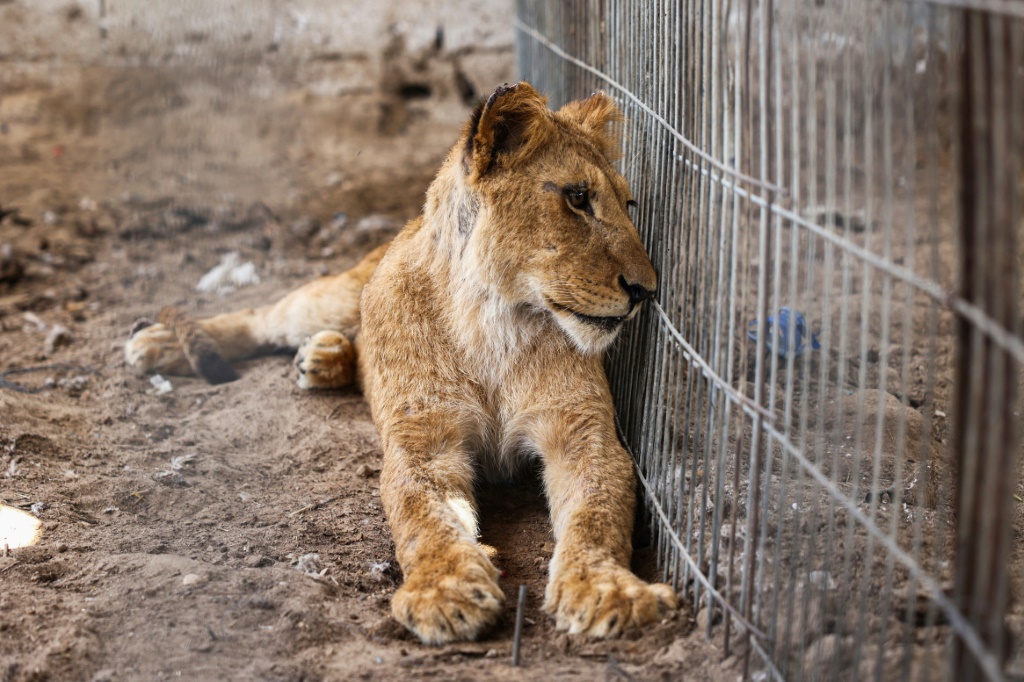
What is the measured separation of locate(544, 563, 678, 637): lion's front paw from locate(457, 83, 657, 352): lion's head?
0.81 m

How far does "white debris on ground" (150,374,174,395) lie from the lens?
4641 mm

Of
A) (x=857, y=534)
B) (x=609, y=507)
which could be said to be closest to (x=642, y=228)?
(x=609, y=507)

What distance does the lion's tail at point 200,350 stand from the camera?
477 centimetres

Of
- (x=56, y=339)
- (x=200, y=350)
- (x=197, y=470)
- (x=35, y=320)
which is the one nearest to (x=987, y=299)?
(x=197, y=470)

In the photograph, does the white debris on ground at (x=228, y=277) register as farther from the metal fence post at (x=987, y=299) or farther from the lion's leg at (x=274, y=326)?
the metal fence post at (x=987, y=299)

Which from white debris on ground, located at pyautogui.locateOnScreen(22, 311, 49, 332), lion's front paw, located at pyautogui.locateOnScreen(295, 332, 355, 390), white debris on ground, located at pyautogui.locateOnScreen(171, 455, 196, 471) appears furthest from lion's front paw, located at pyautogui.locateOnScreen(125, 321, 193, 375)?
white debris on ground, located at pyautogui.locateOnScreen(171, 455, 196, 471)

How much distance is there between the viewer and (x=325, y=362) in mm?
4516

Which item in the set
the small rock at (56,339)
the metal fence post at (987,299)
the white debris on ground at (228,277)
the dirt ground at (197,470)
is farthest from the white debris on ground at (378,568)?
the white debris on ground at (228,277)

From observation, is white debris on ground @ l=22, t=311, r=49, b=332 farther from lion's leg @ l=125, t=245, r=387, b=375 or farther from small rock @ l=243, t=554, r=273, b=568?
small rock @ l=243, t=554, r=273, b=568

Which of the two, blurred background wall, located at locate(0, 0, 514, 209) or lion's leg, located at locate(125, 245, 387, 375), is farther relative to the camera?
blurred background wall, located at locate(0, 0, 514, 209)

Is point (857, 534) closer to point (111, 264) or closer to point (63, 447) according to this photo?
point (63, 447)

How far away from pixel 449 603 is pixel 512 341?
1046 millimetres

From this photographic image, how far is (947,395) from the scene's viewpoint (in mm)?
4219

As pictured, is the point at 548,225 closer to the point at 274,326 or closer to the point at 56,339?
the point at 274,326
